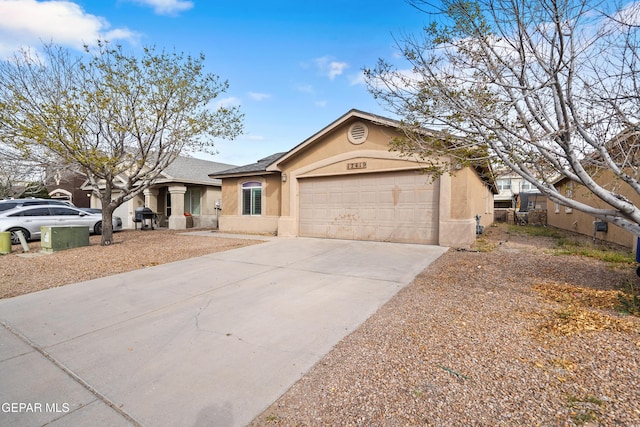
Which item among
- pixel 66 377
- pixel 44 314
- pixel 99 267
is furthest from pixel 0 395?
pixel 99 267

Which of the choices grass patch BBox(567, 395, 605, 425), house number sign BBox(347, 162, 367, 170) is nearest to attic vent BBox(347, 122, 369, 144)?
house number sign BBox(347, 162, 367, 170)

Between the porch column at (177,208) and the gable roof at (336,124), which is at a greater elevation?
the gable roof at (336,124)

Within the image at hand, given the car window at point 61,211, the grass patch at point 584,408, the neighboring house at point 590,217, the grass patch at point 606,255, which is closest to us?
the grass patch at point 584,408

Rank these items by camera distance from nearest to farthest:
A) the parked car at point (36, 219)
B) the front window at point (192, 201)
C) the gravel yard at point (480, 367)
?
the gravel yard at point (480, 367)
the parked car at point (36, 219)
the front window at point (192, 201)

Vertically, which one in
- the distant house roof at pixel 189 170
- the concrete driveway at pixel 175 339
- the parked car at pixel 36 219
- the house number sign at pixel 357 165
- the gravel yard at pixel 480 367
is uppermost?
the distant house roof at pixel 189 170

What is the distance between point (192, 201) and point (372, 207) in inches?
522

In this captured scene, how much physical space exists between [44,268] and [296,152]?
8.81 m

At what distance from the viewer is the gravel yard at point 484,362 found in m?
2.35

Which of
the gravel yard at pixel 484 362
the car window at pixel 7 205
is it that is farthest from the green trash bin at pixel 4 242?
the car window at pixel 7 205

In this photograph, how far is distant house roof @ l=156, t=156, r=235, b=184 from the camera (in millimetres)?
17850

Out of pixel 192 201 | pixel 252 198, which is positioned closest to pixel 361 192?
pixel 252 198

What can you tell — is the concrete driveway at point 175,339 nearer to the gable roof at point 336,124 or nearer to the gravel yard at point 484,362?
the gravel yard at point 484,362

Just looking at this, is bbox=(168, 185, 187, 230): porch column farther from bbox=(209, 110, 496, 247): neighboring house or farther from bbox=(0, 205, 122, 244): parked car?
bbox=(209, 110, 496, 247): neighboring house

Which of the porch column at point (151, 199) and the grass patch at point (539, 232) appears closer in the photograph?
the grass patch at point (539, 232)
